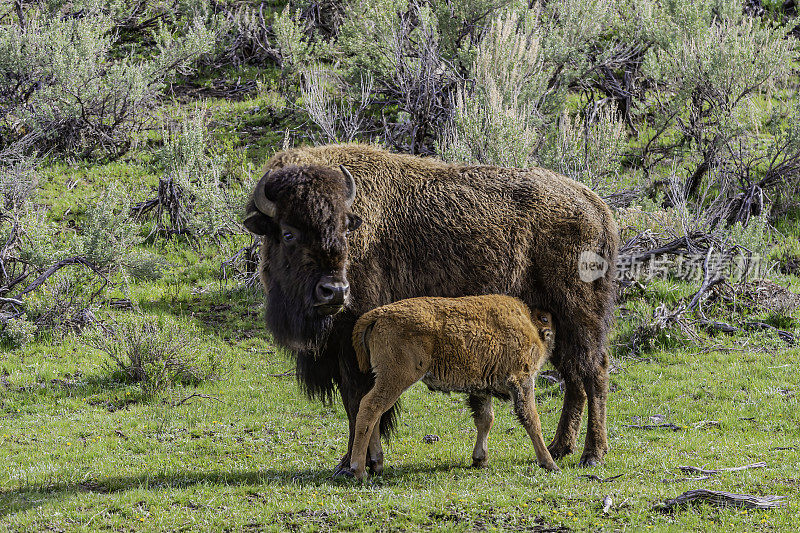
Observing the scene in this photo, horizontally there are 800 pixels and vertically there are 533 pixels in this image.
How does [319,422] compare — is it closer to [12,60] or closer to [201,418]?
[201,418]

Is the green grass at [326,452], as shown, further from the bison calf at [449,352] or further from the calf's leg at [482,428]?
the bison calf at [449,352]

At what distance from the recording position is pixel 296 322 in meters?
7.23

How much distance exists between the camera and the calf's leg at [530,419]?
23.9 feet

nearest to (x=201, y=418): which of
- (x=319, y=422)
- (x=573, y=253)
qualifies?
(x=319, y=422)

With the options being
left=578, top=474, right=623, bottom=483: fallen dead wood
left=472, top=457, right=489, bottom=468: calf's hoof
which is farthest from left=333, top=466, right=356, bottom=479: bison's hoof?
left=578, top=474, right=623, bottom=483: fallen dead wood

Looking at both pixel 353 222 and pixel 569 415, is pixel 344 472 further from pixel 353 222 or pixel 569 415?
pixel 569 415

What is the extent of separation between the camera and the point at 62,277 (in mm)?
13172

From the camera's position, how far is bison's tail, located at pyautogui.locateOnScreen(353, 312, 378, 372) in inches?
279

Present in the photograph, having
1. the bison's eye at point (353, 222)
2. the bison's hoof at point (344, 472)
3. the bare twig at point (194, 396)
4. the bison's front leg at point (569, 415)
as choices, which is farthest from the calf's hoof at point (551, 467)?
the bare twig at point (194, 396)

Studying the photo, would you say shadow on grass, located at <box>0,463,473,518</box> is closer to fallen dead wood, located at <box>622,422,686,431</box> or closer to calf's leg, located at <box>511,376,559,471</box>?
calf's leg, located at <box>511,376,559,471</box>

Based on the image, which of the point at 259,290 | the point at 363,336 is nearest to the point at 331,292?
the point at 363,336

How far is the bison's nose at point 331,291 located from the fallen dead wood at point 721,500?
9.65 ft

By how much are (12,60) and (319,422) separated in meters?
12.5

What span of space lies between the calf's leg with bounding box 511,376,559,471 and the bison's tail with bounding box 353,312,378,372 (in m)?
1.34
